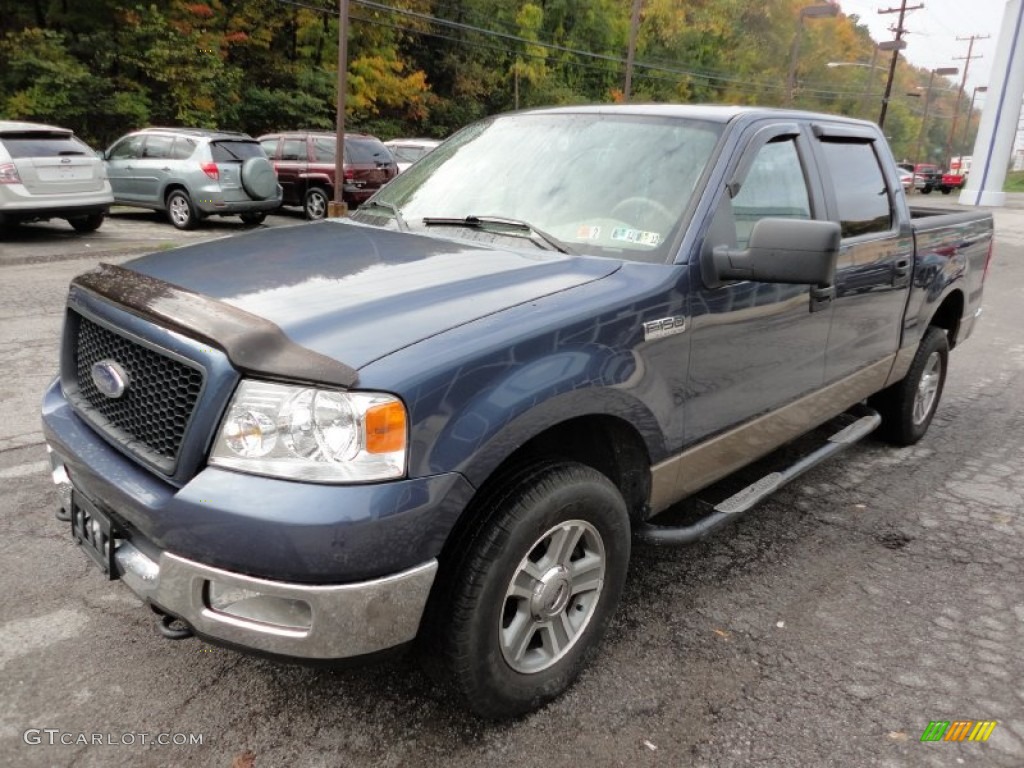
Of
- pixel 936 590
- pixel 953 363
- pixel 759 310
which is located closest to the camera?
pixel 759 310

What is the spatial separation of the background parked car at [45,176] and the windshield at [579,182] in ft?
30.6

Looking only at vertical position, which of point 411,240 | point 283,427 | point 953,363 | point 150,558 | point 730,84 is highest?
point 730,84

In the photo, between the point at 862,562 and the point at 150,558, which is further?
the point at 862,562

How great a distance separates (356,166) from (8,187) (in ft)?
22.8

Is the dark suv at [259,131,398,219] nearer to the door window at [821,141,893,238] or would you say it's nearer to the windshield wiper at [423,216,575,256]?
the door window at [821,141,893,238]

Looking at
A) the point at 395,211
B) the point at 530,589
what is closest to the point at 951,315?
the point at 395,211

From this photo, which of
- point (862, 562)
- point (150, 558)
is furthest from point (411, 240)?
point (862, 562)

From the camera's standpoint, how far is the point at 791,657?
2814mm

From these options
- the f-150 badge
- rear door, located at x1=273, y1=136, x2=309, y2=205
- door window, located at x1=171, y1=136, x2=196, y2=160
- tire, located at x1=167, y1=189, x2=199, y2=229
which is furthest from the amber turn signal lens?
rear door, located at x1=273, y1=136, x2=309, y2=205

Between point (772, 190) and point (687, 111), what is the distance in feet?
1.55

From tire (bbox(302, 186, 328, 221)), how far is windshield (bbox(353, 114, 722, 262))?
1389 centimetres

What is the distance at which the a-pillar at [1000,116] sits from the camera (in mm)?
27031

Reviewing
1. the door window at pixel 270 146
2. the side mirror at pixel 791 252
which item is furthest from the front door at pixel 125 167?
the side mirror at pixel 791 252

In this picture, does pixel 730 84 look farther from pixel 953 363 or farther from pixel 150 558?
pixel 150 558
